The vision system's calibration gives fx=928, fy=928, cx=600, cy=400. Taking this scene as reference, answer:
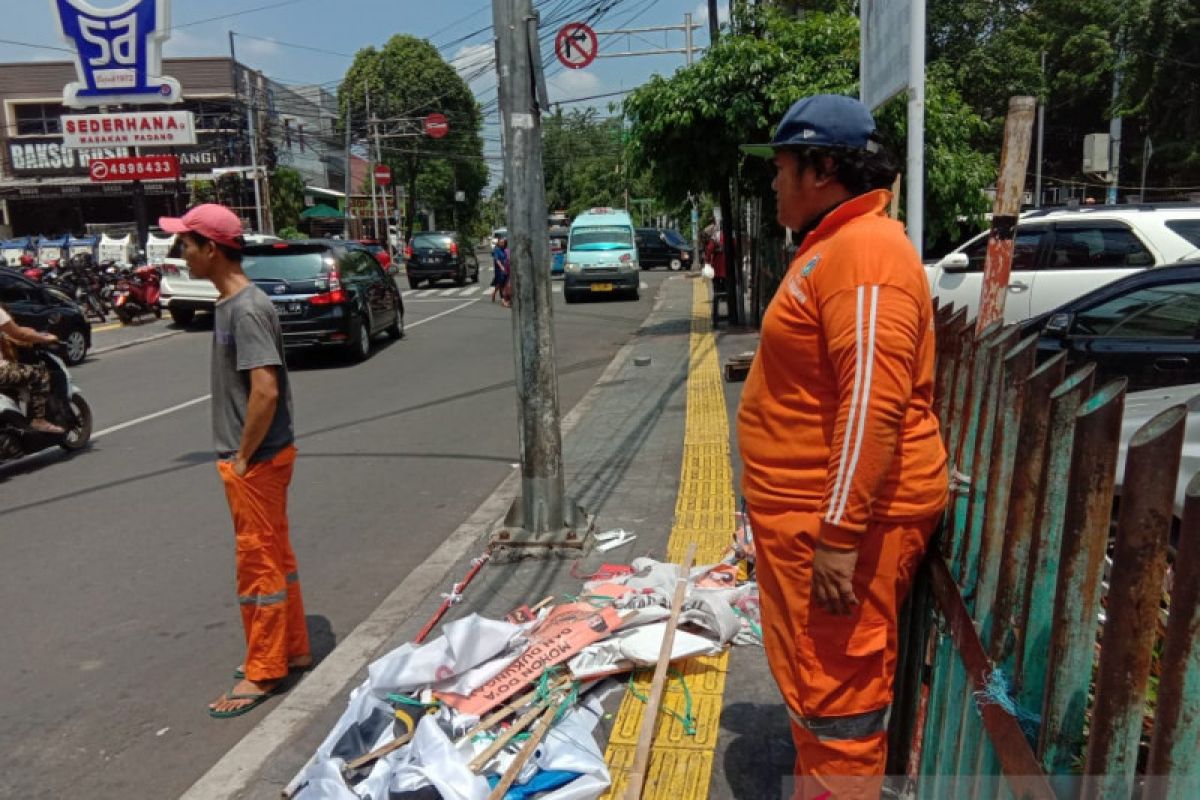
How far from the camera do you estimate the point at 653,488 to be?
21.3 ft

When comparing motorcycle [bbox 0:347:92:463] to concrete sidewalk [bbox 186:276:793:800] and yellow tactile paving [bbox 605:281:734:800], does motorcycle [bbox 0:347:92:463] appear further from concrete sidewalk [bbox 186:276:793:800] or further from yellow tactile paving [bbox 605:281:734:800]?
yellow tactile paving [bbox 605:281:734:800]

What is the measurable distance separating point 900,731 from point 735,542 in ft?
6.94

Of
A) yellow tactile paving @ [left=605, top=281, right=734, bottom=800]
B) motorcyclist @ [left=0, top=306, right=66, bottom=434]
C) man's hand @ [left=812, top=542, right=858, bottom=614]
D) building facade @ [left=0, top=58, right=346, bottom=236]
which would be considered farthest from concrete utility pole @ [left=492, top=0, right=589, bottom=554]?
building facade @ [left=0, top=58, right=346, bottom=236]

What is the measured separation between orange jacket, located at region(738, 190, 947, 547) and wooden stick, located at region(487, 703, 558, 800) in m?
1.24

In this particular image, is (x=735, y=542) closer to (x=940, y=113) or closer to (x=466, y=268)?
(x=940, y=113)

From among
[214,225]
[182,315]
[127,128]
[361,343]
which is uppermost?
[127,128]

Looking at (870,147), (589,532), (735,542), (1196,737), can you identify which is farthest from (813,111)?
(589,532)

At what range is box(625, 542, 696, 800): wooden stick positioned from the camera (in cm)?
288

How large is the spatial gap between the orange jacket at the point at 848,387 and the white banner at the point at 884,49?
2829mm

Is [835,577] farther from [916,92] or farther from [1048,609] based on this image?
[916,92]

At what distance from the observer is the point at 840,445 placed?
2012mm

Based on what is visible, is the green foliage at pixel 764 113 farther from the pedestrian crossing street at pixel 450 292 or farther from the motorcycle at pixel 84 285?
the pedestrian crossing street at pixel 450 292

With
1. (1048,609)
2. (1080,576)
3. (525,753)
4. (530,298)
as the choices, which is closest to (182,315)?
(530,298)

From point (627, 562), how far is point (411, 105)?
50.6 metres
